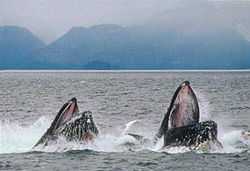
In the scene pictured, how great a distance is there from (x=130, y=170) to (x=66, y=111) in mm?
5235

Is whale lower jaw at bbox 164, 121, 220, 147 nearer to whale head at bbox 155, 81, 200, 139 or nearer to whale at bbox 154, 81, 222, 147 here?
whale at bbox 154, 81, 222, 147

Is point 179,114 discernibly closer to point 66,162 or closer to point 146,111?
point 66,162

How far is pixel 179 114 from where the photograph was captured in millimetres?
30906

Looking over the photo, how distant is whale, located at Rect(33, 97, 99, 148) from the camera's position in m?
31.2

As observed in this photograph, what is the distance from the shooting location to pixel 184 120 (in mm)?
30859

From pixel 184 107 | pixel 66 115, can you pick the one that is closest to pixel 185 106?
pixel 184 107

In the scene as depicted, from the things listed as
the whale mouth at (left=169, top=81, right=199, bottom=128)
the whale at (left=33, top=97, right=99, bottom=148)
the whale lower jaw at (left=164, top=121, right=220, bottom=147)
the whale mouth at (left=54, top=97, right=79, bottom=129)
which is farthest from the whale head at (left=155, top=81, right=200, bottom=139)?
the whale mouth at (left=54, top=97, right=79, bottom=129)

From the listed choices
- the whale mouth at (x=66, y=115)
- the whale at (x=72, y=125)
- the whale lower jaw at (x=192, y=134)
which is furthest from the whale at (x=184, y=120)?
the whale mouth at (x=66, y=115)

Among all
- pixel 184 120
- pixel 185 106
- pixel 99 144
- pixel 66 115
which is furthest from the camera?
pixel 99 144

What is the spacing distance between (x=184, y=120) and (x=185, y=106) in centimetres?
68

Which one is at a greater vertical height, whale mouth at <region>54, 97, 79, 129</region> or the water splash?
whale mouth at <region>54, 97, 79, 129</region>

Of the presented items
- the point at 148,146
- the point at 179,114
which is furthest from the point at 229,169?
the point at 148,146

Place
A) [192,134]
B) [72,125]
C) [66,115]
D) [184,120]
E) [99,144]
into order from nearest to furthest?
[192,134]
[184,120]
[72,125]
[66,115]
[99,144]

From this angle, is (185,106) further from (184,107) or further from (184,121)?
(184,121)
